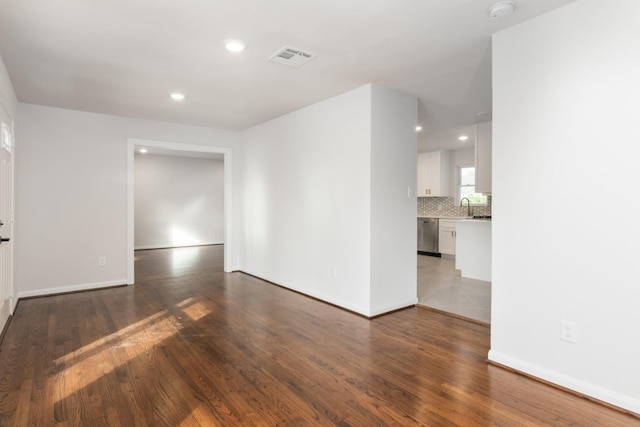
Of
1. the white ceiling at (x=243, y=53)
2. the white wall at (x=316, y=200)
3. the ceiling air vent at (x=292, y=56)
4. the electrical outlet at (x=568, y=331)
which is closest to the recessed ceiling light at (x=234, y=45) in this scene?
the white ceiling at (x=243, y=53)

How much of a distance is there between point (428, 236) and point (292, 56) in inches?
240

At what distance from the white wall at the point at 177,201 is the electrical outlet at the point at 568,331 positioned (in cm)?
914

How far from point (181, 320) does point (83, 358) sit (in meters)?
0.96

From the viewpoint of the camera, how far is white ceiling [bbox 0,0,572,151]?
2.25 meters

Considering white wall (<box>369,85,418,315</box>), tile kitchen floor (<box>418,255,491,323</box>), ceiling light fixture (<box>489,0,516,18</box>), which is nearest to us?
ceiling light fixture (<box>489,0,516,18</box>)

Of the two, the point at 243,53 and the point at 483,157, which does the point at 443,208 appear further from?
the point at 243,53

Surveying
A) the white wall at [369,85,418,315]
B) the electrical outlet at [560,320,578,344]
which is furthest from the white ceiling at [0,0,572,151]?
the electrical outlet at [560,320,578,344]

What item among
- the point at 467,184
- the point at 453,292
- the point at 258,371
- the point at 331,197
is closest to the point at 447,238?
the point at 467,184

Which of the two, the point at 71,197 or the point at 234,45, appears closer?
the point at 234,45

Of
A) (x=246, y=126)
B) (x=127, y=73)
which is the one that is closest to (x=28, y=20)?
(x=127, y=73)

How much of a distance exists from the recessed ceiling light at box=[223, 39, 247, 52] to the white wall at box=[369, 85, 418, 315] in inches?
57.7

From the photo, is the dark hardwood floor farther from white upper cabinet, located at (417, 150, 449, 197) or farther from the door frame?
white upper cabinet, located at (417, 150, 449, 197)

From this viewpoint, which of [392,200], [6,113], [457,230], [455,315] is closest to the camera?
[6,113]

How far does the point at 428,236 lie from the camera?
809 centimetres
